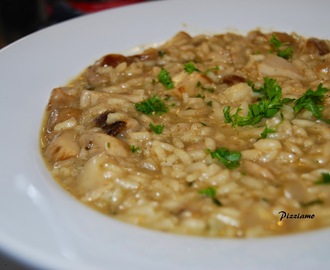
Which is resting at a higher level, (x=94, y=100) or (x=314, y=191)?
(x=314, y=191)

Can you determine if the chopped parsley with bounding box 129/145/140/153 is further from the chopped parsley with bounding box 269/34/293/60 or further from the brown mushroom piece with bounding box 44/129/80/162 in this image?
the chopped parsley with bounding box 269/34/293/60

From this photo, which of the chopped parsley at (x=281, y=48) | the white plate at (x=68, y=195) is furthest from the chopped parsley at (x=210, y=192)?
the chopped parsley at (x=281, y=48)

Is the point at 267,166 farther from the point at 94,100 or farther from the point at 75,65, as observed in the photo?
the point at 75,65

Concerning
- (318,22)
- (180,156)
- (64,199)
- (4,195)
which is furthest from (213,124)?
(318,22)

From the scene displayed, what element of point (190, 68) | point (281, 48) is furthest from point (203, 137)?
point (281, 48)

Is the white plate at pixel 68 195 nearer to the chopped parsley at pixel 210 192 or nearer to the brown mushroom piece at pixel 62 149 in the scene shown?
the brown mushroom piece at pixel 62 149

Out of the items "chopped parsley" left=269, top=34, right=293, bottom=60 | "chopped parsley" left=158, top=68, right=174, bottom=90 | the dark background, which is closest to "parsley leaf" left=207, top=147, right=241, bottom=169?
"chopped parsley" left=158, top=68, right=174, bottom=90
